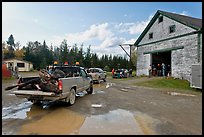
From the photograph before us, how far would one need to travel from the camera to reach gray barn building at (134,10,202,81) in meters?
20.0

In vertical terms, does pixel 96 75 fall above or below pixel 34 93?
above

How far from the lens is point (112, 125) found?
578 centimetres

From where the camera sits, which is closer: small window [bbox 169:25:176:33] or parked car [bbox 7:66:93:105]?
parked car [bbox 7:66:93:105]

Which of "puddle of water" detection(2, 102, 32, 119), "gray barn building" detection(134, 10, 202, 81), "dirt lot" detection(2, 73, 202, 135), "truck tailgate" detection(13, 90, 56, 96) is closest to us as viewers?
"dirt lot" detection(2, 73, 202, 135)

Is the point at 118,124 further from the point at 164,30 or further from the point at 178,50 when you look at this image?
the point at 164,30

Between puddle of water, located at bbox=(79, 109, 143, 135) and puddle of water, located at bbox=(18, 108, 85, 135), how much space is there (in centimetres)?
31

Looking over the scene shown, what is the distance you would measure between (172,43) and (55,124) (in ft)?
66.1

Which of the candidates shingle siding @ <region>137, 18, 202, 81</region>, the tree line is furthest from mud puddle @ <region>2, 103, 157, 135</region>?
the tree line

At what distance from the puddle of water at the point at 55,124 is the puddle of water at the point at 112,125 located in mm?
306

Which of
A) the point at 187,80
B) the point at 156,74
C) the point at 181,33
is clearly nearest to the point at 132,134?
the point at 187,80

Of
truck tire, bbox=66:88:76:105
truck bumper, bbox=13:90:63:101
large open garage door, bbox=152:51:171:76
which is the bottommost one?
truck tire, bbox=66:88:76:105

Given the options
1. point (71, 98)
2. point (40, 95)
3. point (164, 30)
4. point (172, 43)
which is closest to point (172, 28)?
point (164, 30)

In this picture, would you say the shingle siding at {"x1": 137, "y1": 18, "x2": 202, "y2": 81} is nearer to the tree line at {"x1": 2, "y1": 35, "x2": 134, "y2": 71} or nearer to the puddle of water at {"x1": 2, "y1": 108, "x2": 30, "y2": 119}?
the puddle of water at {"x1": 2, "y1": 108, "x2": 30, "y2": 119}

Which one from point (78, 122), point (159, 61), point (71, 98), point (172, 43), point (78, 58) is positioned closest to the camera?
point (78, 122)
